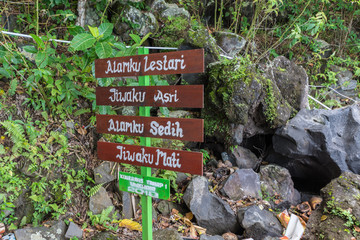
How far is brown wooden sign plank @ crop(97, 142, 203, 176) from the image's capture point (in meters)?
2.60

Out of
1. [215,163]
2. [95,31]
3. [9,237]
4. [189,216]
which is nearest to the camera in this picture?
[9,237]

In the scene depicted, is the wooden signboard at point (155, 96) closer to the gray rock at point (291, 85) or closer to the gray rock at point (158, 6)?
the gray rock at point (158, 6)

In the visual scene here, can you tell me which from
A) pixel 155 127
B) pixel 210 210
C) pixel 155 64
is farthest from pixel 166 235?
pixel 155 64

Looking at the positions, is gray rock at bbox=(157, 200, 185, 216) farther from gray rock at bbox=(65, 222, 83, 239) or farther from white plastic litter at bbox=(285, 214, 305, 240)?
white plastic litter at bbox=(285, 214, 305, 240)

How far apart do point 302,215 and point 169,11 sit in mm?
4937

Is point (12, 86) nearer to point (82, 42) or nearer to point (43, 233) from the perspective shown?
point (82, 42)

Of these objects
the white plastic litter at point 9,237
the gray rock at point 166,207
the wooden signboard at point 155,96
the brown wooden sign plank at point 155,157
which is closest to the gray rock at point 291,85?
the gray rock at point 166,207

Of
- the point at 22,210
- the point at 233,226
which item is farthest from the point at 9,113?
the point at 233,226

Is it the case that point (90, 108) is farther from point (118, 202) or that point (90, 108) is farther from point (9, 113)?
point (118, 202)

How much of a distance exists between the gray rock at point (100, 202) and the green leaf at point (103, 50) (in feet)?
6.60

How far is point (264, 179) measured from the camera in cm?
562

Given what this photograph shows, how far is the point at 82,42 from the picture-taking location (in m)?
3.38

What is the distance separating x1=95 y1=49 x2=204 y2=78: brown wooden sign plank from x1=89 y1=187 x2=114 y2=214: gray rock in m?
1.91

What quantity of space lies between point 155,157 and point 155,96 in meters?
0.62
